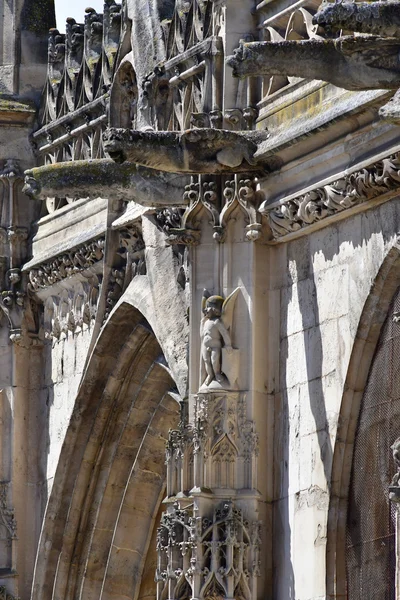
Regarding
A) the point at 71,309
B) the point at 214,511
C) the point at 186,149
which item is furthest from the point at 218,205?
the point at 71,309

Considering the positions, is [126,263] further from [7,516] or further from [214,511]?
[214,511]

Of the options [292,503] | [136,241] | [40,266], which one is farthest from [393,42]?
[40,266]

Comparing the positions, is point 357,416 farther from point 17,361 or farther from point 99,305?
point 17,361

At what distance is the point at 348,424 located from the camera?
23.5 m

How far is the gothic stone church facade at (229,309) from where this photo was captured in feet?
75.9

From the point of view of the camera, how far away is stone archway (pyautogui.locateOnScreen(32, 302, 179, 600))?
90.7 feet

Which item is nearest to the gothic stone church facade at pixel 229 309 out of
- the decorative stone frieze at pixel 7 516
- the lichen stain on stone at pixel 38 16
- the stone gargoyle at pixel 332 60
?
the stone gargoyle at pixel 332 60

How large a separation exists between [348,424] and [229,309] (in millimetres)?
1535

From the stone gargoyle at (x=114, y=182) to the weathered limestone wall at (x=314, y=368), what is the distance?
3.93ft

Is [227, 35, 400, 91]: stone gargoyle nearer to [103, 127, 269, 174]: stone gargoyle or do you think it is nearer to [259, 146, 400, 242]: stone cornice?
[259, 146, 400, 242]: stone cornice

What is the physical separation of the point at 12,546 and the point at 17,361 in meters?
1.71

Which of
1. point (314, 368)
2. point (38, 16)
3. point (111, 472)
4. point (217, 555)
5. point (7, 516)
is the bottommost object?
point (217, 555)

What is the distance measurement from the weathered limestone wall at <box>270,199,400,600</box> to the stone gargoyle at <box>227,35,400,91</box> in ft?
4.56

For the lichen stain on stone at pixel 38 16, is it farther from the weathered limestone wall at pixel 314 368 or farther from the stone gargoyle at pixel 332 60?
the stone gargoyle at pixel 332 60
